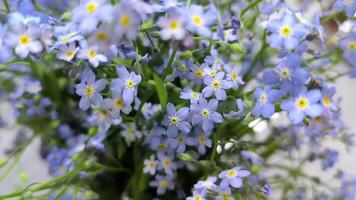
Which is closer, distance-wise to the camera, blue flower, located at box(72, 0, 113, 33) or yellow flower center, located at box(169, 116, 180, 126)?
blue flower, located at box(72, 0, 113, 33)

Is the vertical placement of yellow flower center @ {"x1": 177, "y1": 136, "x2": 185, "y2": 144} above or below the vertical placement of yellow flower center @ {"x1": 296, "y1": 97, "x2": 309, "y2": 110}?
below

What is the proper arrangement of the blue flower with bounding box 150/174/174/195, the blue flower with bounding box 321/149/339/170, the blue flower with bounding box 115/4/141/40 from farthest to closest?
the blue flower with bounding box 321/149/339/170 → the blue flower with bounding box 150/174/174/195 → the blue flower with bounding box 115/4/141/40

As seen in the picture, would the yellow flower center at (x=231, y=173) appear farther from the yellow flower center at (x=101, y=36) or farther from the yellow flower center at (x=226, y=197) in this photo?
the yellow flower center at (x=101, y=36)

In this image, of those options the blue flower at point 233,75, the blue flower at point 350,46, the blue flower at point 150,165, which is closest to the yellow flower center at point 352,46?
the blue flower at point 350,46

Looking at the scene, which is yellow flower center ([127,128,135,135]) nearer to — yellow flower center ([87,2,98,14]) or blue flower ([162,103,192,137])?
blue flower ([162,103,192,137])

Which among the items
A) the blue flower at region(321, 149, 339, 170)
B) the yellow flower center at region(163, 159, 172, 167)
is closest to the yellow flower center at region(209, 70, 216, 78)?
the yellow flower center at region(163, 159, 172, 167)

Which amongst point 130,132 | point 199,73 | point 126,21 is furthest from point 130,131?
point 126,21
